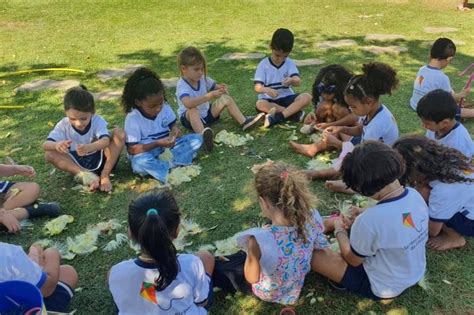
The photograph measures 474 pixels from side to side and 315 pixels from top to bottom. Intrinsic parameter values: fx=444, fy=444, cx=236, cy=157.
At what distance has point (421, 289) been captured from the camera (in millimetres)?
3131

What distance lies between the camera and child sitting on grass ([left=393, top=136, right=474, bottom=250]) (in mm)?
3223

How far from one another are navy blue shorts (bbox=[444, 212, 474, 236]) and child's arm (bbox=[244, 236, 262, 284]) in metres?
1.62

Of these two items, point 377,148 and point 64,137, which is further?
point 64,137

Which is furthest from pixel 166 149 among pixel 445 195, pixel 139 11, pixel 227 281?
pixel 139 11

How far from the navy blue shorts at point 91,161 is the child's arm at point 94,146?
0.13m

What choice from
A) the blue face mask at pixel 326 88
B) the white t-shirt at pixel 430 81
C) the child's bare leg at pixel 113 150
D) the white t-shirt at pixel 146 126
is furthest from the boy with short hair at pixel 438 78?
the child's bare leg at pixel 113 150

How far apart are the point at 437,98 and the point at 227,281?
231cm

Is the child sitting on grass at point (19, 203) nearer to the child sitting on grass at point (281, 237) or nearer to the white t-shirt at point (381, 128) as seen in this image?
the child sitting on grass at point (281, 237)

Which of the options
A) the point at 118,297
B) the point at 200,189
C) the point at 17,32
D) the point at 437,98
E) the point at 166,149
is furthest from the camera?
the point at 17,32

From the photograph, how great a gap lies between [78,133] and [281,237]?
8.91ft

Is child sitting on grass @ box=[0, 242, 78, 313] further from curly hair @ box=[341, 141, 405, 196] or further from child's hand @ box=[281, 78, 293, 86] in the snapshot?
child's hand @ box=[281, 78, 293, 86]

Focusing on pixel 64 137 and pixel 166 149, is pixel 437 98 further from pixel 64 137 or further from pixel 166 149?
pixel 64 137

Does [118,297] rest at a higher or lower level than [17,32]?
lower

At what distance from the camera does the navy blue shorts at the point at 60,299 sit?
9.52 feet
